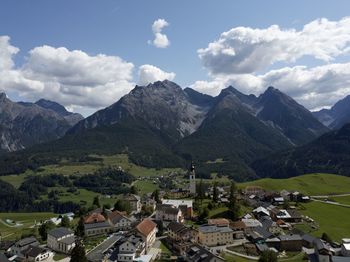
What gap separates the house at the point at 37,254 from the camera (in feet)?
315

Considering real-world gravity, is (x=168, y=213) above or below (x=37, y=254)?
above

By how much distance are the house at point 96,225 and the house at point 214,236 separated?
87.6 feet

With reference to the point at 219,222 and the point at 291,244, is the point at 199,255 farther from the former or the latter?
the point at 291,244

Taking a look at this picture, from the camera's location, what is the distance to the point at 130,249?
9012cm

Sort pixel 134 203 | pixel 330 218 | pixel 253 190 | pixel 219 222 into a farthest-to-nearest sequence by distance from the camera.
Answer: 1. pixel 253 190
2. pixel 134 203
3. pixel 330 218
4. pixel 219 222

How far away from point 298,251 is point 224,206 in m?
36.9

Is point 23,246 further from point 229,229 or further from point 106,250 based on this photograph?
point 229,229

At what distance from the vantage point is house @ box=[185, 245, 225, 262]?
85.4 metres

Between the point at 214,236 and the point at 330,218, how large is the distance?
59459 mm

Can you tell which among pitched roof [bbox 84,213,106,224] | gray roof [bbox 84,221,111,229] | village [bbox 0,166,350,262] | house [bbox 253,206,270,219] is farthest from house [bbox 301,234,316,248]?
pitched roof [bbox 84,213,106,224]

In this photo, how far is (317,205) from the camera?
532 feet

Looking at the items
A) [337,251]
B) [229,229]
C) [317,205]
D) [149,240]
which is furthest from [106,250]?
[317,205]

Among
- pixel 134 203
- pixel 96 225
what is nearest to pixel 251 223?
pixel 96 225

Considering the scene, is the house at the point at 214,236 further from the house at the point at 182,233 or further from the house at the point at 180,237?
the house at the point at 180,237
